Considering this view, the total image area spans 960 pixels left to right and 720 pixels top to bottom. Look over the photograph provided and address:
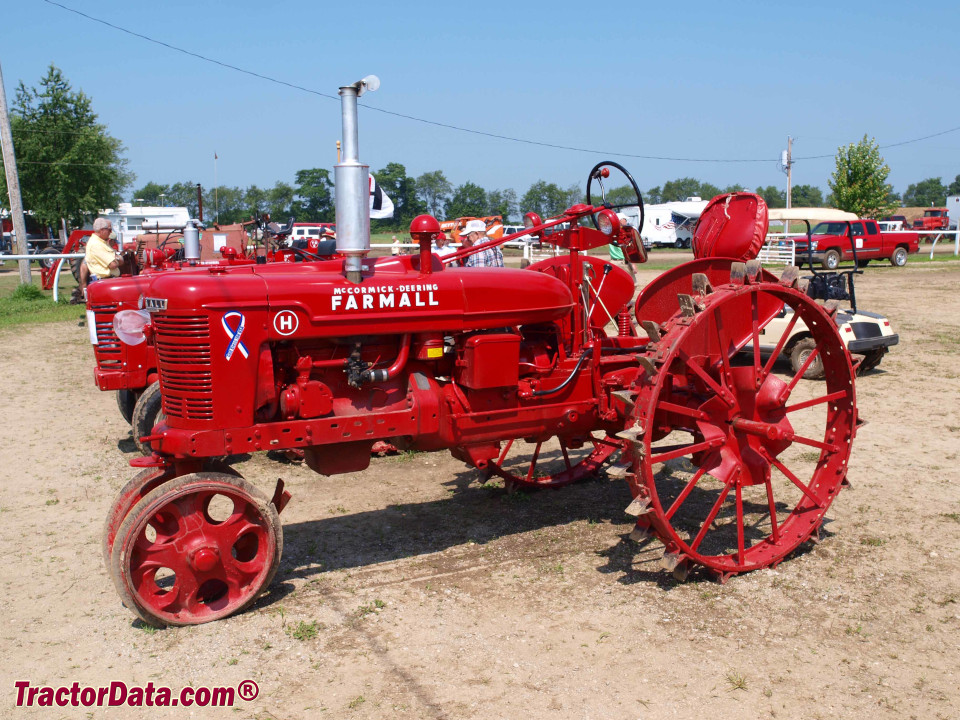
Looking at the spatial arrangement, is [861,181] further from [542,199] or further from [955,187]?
[955,187]

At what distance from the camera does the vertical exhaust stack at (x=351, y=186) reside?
3881 millimetres

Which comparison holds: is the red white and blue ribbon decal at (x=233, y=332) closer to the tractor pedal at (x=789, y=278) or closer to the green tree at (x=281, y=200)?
the tractor pedal at (x=789, y=278)

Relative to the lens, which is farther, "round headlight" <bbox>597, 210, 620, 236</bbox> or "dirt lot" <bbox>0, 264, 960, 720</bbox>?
"round headlight" <bbox>597, 210, 620, 236</bbox>

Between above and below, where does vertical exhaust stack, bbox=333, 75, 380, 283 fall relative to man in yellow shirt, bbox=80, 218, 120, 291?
above

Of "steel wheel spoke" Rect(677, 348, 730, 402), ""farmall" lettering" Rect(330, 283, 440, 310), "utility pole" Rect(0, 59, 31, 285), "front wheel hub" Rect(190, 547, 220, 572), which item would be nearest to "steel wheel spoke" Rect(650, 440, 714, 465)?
"steel wheel spoke" Rect(677, 348, 730, 402)

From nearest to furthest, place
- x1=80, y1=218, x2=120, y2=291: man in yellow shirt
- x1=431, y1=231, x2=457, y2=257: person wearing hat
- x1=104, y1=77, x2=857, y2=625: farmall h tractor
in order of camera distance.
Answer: x1=104, y1=77, x2=857, y2=625: farmall h tractor < x1=431, y1=231, x2=457, y2=257: person wearing hat < x1=80, y1=218, x2=120, y2=291: man in yellow shirt

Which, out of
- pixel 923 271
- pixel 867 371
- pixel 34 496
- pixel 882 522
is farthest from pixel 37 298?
pixel 923 271

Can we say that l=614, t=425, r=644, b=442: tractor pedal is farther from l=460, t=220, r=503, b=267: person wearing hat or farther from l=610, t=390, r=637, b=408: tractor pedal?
l=460, t=220, r=503, b=267: person wearing hat

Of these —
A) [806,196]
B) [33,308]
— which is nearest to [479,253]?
[33,308]

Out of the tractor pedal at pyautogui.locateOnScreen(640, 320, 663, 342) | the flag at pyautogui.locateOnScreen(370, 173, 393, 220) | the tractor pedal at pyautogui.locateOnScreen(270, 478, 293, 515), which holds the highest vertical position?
the flag at pyautogui.locateOnScreen(370, 173, 393, 220)

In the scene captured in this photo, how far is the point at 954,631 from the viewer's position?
3.86 meters

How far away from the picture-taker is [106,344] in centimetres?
690

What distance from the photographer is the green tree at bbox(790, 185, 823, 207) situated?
75.1 meters

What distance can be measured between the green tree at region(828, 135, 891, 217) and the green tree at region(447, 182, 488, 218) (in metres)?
19.9
